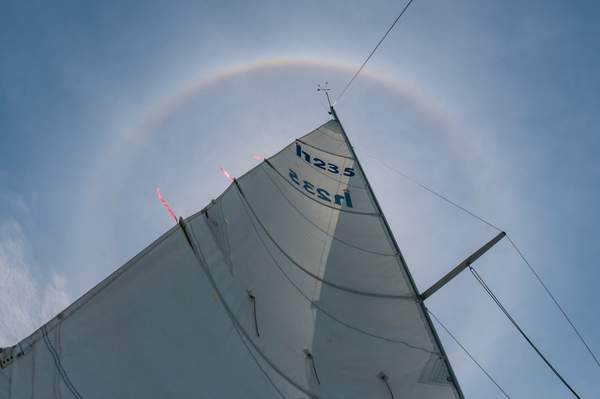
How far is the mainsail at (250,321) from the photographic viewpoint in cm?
278

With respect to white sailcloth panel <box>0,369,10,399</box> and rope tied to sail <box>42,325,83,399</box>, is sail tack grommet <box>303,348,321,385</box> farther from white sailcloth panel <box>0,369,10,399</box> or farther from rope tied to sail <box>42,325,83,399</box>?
white sailcloth panel <box>0,369,10,399</box>

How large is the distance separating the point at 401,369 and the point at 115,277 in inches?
114

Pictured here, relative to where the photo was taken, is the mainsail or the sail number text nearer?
the mainsail

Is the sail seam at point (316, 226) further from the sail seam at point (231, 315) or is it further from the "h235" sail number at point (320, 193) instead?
the sail seam at point (231, 315)

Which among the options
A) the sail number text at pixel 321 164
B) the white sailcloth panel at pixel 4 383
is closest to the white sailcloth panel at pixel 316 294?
the sail number text at pixel 321 164

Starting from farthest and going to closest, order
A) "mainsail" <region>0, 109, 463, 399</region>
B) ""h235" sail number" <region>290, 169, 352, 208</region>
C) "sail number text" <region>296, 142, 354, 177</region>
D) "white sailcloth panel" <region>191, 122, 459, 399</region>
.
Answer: "sail number text" <region>296, 142, 354, 177</region> → ""h235" sail number" <region>290, 169, 352, 208</region> → "white sailcloth panel" <region>191, 122, 459, 399</region> → "mainsail" <region>0, 109, 463, 399</region>

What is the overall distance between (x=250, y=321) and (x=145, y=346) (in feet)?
3.28

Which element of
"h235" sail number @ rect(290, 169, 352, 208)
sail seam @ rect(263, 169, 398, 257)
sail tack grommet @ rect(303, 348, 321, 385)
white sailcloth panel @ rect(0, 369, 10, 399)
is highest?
"h235" sail number @ rect(290, 169, 352, 208)

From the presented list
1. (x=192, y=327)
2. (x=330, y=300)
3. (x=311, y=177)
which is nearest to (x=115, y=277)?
(x=192, y=327)

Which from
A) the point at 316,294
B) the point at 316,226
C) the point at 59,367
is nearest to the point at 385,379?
the point at 316,294

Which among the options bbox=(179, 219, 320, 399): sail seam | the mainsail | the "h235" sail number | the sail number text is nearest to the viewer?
the mainsail

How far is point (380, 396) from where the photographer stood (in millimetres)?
3840

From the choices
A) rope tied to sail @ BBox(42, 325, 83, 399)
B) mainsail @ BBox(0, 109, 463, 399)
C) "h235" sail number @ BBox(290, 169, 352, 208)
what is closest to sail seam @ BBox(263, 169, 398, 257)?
mainsail @ BBox(0, 109, 463, 399)

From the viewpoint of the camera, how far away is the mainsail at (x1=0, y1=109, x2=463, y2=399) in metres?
2.78
